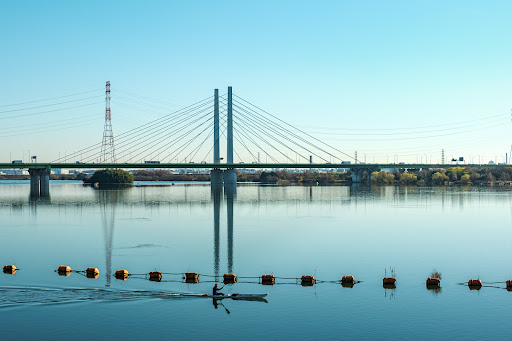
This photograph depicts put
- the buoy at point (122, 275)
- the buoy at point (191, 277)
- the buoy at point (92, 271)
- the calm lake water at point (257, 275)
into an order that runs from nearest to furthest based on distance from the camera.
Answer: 1. the calm lake water at point (257, 275)
2. the buoy at point (191, 277)
3. the buoy at point (122, 275)
4. the buoy at point (92, 271)

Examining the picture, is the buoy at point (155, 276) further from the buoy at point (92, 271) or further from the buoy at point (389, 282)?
the buoy at point (389, 282)

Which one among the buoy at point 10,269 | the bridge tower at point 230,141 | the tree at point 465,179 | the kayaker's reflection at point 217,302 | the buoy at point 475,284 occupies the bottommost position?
the kayaker's reflection at point 217,302

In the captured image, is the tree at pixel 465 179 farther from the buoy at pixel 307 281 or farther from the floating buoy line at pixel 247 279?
the buoy at pixel 307 281

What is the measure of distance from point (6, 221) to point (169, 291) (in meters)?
41.7

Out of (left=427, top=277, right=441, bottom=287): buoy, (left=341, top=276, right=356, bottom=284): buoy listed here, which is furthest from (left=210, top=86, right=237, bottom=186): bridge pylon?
(left=427, top=277, right=441, bottom=287): buoy

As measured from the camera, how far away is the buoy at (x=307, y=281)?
3144 cm

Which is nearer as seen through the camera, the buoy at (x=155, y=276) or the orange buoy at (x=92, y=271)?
the buoy at (x=155, y=276)

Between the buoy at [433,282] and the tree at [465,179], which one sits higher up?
the tree at [465,179]

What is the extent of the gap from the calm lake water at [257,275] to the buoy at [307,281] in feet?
0.95

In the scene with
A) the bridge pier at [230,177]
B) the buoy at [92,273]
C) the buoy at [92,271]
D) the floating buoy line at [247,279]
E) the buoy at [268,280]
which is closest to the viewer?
the floating buoy line at [247,279]

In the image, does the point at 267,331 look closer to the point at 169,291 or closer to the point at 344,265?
the point at 169,291

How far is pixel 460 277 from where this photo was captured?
111 ft

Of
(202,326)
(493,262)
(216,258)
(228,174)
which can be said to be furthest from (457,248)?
(228,174)

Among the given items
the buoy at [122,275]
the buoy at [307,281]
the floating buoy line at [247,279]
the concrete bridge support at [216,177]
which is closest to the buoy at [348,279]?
the floating buoy line at [247,279]
